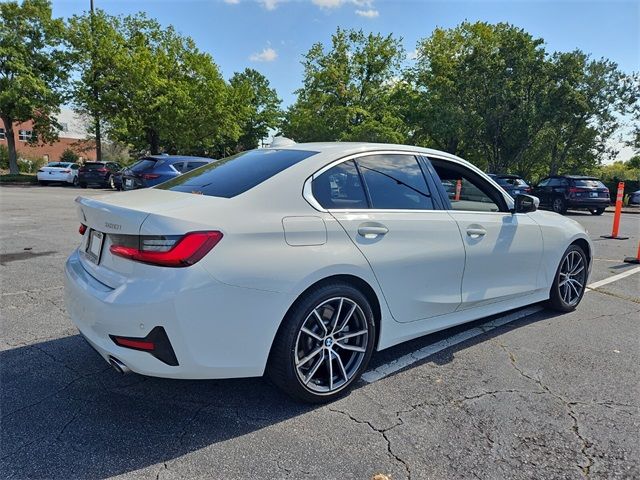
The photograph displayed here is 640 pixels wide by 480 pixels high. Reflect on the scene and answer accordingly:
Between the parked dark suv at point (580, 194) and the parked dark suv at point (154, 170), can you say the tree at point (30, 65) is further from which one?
the parked dark suv at point (580, 194)

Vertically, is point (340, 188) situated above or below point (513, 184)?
below

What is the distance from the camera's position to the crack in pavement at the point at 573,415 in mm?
2332

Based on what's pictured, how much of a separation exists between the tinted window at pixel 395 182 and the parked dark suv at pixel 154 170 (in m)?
10.9

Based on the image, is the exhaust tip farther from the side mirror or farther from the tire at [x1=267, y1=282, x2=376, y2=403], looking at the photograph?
the side mirror

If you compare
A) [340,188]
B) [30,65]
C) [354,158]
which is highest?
[30,65]

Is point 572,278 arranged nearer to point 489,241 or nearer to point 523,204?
point 523,204

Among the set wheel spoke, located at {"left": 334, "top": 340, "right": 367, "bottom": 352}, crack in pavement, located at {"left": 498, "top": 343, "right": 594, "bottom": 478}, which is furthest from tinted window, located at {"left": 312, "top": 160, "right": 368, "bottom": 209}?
crack in pavement, located at {"left": 498, "top": 343, "right": 594, "bottom": 478}

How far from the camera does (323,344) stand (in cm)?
281

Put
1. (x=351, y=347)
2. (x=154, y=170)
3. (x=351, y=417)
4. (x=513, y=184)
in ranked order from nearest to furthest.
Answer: (x=351, y=417) < (x=351, y=347) < (x=154, y=170) < (x=513, y=184)

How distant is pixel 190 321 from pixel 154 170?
41.1ft

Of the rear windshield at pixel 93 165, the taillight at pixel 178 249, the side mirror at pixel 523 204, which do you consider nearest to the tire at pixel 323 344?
the taillight at pixel 178 249

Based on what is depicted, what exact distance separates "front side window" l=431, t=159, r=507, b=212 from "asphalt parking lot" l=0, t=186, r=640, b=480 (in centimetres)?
115

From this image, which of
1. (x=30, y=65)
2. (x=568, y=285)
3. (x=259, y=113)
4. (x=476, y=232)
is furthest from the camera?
(x=259, y=113)

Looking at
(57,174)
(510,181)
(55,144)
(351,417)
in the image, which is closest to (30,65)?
(57,174)
